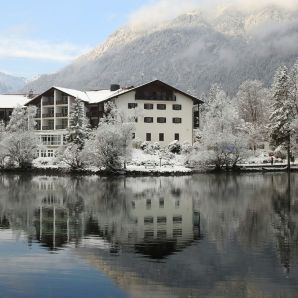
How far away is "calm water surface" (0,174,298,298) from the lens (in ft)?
45.8

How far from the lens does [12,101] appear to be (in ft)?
318

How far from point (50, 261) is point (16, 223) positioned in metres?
8.92

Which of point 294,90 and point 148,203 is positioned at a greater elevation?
point 294,90

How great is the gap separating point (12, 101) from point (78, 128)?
29.7 m

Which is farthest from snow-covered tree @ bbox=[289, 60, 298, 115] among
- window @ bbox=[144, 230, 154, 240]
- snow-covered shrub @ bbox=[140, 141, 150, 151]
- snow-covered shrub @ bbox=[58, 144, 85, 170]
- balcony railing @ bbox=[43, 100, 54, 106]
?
window @ bbox=[144, 230, 154, 240]

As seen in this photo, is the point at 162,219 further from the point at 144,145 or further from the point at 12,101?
the point at 12,101

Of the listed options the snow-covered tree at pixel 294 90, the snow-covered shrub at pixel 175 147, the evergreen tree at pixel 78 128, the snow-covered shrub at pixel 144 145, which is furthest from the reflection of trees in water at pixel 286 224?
the snow-covered shrub at pixel 144 145

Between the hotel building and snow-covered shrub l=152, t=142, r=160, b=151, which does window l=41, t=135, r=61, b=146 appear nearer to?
the hotel building

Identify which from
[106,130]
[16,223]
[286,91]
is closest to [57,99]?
[106,130]

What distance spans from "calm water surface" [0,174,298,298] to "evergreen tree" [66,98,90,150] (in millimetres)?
36038

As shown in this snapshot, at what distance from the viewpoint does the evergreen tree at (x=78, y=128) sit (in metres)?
71.2

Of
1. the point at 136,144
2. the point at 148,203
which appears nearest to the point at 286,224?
the point at 148,203

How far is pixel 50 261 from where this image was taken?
55.3 feet

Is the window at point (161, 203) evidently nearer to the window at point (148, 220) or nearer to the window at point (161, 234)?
the window at point (148, 220)
